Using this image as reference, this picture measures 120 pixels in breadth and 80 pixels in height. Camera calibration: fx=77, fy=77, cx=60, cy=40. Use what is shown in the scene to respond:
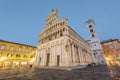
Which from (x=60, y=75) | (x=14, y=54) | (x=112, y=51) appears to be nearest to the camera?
(x=60, y=75)

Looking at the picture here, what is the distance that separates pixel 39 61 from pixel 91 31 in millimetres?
33080

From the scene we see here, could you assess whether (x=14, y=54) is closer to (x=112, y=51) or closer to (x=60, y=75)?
(x=60, y=75)

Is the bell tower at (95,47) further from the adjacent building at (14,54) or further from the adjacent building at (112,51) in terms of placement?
the adjacent building at (14,54)

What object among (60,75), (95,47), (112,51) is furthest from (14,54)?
(112,51)

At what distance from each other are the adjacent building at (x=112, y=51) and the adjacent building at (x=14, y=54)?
40.3 metres

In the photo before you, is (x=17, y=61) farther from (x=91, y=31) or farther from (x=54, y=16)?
(x=91, y=31)

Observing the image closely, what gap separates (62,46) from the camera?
63.0 ft

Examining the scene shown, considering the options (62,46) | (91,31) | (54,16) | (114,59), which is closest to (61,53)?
(62,46)

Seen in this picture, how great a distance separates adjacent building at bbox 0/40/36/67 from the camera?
95.6 feet

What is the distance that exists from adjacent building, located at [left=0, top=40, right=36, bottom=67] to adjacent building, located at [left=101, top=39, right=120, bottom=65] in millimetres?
40327

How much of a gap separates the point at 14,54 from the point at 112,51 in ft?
156

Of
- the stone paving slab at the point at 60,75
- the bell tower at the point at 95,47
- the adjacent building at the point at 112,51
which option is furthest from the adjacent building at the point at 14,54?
the adjacent building at the point at 112,51

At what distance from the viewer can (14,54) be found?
31562 mm

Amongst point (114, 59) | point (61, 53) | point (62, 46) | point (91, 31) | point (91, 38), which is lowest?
point (114, 59)
